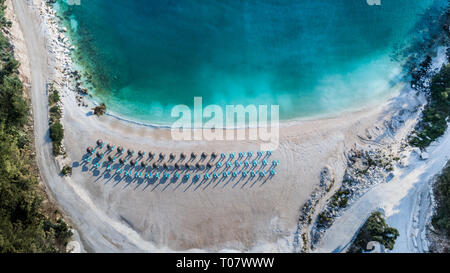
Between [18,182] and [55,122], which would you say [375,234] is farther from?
[55,122]

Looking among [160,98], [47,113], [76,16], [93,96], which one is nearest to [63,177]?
[47,113]

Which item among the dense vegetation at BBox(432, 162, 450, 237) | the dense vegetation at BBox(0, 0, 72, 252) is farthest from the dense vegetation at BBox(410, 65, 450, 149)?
the dense vegetation at BBox(0, 0, 72, 252)

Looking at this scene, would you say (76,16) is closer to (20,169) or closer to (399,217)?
(20,169)

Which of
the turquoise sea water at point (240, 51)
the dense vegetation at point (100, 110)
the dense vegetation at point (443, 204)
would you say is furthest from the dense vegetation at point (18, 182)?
the dense vegetation at point (443, 204)

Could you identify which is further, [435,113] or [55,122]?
[435,113]

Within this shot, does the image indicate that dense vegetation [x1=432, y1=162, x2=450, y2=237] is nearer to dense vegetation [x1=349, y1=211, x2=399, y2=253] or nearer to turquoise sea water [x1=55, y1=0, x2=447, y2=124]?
dense vegetation [x1=349, y1=211, x2=399, y2=253]

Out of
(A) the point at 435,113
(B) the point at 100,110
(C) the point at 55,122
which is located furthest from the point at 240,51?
(A) the point at 435,113
